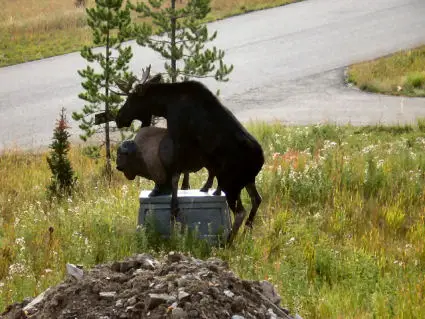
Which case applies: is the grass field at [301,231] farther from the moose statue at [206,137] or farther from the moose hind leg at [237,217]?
the moose statue at [206,137]

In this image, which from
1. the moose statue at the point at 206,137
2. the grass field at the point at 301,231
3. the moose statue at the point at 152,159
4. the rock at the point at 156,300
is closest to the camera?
the rock at the point at 156,300

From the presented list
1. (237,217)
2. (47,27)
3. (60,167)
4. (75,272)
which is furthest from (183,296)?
(47,27)

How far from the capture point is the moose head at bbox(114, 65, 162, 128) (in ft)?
23.5

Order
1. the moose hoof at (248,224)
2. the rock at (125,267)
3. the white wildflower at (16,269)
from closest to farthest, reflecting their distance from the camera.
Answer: the rock at (125,267), the white wildflower at (16,269), the moose hoof at (248,224)

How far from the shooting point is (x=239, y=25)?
2080cm

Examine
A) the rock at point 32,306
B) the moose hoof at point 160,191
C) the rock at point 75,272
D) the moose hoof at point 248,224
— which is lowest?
A: the rock at point 32,306

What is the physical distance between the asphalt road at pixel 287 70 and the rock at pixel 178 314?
887 cm

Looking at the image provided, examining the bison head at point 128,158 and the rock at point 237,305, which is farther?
the bison head at point 128,158

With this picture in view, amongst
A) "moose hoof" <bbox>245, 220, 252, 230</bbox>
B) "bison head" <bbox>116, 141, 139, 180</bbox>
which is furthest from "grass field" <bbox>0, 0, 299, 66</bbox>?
"moose hoof" <bbox>245, 220, 252, 230</bbox>

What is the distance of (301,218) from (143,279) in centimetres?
314

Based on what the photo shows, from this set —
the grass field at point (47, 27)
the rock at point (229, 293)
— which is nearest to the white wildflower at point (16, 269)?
the rock at point (229, 293)

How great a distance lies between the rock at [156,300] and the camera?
460 cm

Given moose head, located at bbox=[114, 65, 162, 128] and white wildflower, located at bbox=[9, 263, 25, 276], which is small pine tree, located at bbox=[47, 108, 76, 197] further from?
white wildflower, located at bbox=[9, 263, 25, 276]

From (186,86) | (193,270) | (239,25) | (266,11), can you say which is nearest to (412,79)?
(239,25)
